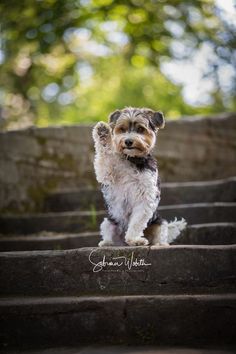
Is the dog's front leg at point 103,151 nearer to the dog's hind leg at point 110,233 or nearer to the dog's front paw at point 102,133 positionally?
the dog's front paw at point 102,133

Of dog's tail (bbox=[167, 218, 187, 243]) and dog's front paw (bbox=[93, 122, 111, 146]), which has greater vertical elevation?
dog's front paw (bbox=[93, 122, 111, 146])

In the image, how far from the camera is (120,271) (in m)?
4.12

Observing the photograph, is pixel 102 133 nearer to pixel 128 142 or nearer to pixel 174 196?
pixel 128 142

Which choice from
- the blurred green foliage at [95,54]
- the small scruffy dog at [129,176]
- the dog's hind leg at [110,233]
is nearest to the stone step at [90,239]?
the small scruffy dog at [129,176]

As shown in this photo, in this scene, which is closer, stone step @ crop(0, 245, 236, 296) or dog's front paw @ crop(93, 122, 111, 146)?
stone step @ crop(0, 245, 236, 296)

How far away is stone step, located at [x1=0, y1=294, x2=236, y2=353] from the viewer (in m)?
3.71

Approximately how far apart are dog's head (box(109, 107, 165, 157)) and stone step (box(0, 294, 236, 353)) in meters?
1.38

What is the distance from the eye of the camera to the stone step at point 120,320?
3715 mm

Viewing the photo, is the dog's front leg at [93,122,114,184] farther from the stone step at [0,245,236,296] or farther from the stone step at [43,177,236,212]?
the stone step at [43,177,236,212]

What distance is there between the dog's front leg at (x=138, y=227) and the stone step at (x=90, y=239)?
30.5 inches

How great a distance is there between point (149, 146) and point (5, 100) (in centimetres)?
1029

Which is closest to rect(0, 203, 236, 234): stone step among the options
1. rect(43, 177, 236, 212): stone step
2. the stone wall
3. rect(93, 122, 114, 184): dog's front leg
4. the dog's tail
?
rect(43, 177, 236, 212): stone step

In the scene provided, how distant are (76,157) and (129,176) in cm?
333

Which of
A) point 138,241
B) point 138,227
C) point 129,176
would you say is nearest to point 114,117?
point 129,176
